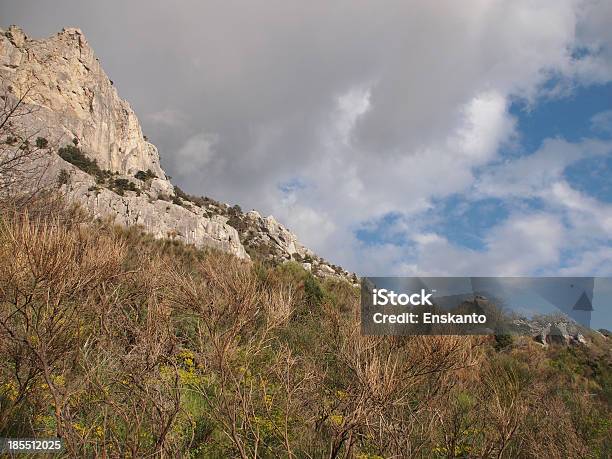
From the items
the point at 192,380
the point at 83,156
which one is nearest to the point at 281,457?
the point at 192,380

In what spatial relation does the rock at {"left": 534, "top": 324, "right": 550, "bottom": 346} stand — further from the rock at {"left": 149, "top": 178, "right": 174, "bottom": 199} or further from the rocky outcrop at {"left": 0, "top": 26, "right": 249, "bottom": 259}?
the rock at {"left": 149, "top": 178, "right": 174, "bottom": 199}

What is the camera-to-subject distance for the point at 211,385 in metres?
5.97

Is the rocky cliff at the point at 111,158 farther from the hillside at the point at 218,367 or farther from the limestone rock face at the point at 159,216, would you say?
the hillside at the point at 218,367

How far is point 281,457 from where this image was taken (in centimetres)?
423

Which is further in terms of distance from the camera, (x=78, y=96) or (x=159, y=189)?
(x=78, y=96)

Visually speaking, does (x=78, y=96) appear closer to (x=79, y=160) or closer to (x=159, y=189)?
(x=79, y=160)

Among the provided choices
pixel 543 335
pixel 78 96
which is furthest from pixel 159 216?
pixel 78 96

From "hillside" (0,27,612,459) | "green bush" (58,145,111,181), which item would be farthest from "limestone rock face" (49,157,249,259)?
"hillside" (0,27,612,459)

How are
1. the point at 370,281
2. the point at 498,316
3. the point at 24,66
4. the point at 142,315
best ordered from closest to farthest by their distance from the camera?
the point at 142,315 → the point at 370,281 → the point at 498,316 → the point at 24,66

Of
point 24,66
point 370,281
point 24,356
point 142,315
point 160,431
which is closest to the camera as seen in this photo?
point 160,431

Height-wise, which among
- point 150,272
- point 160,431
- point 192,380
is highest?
point 150,272

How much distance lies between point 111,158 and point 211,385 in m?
62.9

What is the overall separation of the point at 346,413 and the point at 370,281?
1140cm

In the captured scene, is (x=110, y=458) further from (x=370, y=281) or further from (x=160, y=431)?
(x=370, y=281)
